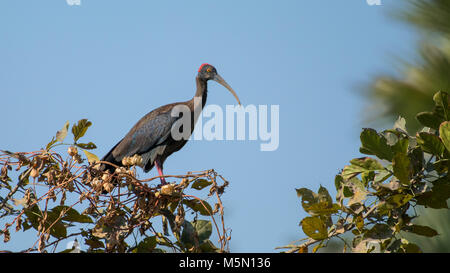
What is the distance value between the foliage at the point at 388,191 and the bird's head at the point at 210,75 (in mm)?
4535

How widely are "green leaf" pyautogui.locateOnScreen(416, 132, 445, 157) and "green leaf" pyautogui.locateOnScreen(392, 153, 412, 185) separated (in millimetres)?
166

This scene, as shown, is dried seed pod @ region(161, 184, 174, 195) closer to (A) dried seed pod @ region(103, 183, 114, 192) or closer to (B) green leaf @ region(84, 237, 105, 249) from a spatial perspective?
(A) dried seed pod @ region(103, 183, 114, 192)

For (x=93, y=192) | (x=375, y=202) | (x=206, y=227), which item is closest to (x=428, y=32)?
(x=375, y=202)

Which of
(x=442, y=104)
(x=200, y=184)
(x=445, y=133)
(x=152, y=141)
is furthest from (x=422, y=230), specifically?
(x=152, y=141)

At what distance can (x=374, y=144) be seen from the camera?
3658 millimetres

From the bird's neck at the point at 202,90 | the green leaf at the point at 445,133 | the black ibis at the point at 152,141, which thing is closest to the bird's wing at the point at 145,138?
the black ibis at the point at 152,141

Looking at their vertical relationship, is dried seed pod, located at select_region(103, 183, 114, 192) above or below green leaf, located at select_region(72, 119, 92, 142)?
below

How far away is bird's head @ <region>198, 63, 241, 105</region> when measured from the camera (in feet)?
26.7

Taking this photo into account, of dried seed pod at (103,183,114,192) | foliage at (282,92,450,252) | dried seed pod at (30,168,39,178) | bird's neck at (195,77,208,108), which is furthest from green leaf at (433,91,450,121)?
bird's neck at (195,77,208,108)

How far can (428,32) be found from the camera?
552 cm

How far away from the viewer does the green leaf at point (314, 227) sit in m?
3.63
